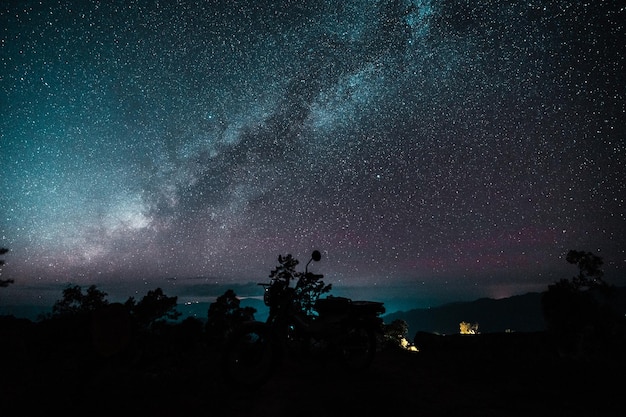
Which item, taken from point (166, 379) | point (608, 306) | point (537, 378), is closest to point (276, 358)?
point (166, 379)

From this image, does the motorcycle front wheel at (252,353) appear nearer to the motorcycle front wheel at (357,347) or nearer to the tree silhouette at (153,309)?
the motorcycle front wheel at (357,347)

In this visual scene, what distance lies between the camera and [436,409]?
4.72 meters

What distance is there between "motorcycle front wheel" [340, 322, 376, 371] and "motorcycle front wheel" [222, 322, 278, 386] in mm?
2041

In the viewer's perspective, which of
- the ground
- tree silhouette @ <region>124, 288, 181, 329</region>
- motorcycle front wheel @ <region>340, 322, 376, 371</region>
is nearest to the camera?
the ground

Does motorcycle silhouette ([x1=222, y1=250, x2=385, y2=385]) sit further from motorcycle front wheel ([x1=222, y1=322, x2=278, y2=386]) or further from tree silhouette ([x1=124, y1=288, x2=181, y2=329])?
tree silhouette ([x1=124, y1=288, x2=181, y2=329])

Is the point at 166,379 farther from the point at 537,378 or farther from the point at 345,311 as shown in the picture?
the point at 537,378

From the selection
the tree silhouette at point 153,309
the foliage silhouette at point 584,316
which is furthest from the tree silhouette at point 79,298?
the foliage silhouette at point 584,316

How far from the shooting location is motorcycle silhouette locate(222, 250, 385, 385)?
5422 mm

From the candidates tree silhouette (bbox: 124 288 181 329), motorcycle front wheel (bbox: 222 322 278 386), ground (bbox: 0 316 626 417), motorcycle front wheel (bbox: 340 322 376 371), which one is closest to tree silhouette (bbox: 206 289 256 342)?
tree silhouette (bbox: 124 288 181 329)

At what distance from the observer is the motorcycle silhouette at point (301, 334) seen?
5422 mm

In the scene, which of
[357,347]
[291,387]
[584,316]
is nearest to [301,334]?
[291,387]

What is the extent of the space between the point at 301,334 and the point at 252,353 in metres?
1.09

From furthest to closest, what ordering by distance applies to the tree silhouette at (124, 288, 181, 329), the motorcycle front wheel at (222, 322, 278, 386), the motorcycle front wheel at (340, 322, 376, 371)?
the tree silhouette at (124, 288, 181, 329) < the motorcycle front wheel at (340, 322, 376, 371) < the motorcycle front wheel at (222, 322, 278, 386)

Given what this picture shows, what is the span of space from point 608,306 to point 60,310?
2148 cm
